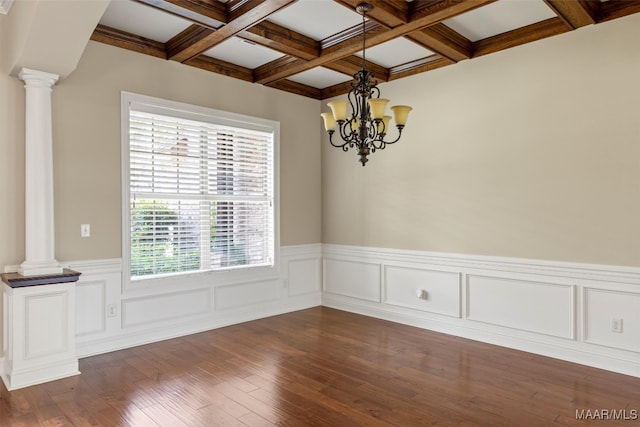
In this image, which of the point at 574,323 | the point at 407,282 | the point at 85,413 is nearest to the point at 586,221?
the point at 574,323

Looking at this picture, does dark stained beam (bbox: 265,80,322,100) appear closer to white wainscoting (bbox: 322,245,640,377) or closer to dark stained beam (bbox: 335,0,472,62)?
dark stained beam (bbox: 335,0,472,62)

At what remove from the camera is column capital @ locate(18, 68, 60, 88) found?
3217 mm

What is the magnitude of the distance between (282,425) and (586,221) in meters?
2.95

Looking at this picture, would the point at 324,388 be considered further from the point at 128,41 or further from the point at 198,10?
the point at 128,41

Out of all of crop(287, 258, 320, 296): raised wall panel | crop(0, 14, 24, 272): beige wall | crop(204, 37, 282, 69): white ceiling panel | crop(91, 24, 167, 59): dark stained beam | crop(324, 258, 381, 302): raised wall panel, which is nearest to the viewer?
crop(0, 14, 24, 272): beige wall

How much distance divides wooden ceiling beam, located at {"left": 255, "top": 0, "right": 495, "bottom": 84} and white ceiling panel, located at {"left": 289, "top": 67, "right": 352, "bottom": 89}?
13.6 inches

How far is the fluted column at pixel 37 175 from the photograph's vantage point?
128 inches

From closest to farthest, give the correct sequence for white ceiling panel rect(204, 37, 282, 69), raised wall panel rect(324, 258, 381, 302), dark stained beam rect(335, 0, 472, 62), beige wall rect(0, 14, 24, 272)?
dark stained beam rect(335, 0, 472, 62)
beige wall rect(0, 14, 24, 272)
white ceiling panel rect(204, 37, 282, 69)
raised wall panel rect(324, 258, 381, 302)

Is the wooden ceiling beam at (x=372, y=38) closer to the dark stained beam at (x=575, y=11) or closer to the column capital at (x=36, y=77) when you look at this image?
the dark stained beam at (x=575, y=11)

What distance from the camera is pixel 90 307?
3752 millimetres

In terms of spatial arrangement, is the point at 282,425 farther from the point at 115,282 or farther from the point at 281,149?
the point at 281,149

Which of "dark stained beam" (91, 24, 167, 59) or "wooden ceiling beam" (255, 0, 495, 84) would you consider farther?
"dark stained beam" (91, 24, 167, 59)

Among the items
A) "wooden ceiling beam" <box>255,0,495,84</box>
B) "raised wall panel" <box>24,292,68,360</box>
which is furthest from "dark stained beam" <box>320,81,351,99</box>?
"raised wall panel" <box>24,292,68,360</box>
